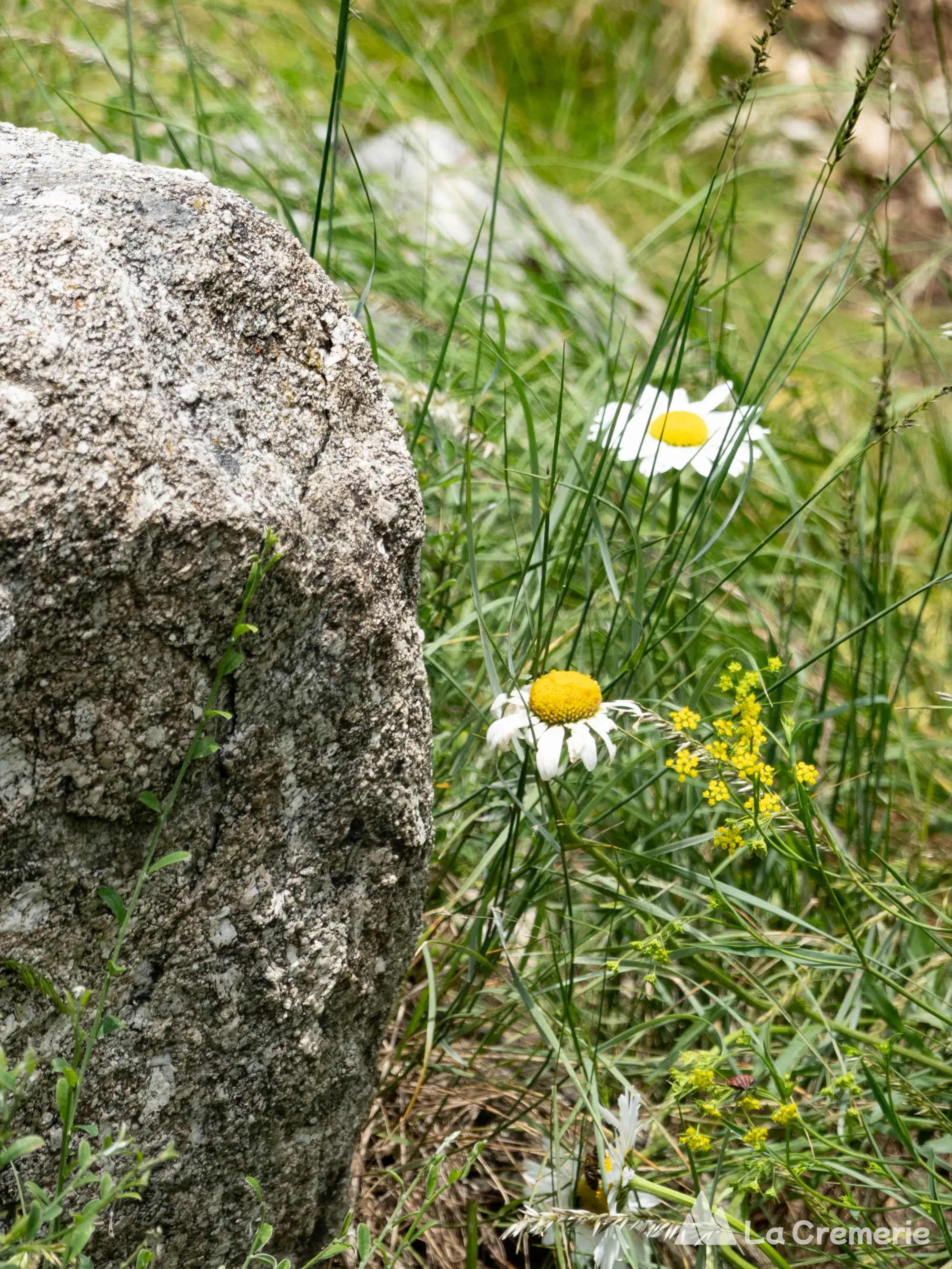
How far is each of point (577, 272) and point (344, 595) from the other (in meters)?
2.05

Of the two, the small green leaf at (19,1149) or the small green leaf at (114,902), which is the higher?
A: the small green leaf at (114,902)

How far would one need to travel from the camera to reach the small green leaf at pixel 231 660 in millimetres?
904

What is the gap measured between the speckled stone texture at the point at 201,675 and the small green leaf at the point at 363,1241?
0.57 feet

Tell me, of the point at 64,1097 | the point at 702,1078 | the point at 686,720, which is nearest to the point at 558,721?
the point at 686,720

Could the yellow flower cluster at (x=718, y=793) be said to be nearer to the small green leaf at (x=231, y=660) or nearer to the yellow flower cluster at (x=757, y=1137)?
the yellow flower cluster at (x=757, y=1137)

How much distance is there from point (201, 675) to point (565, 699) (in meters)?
0.46

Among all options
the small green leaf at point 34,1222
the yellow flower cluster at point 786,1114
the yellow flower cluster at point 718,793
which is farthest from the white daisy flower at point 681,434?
the small green leaf at point 34,1222

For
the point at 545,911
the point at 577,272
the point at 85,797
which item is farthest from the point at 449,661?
the point at 577,272

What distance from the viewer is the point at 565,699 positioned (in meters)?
1.25

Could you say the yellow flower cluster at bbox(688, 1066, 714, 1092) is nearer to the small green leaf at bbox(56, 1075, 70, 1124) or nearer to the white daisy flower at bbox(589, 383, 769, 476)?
the small green leaf at bbox(56, 1075, 70, 1124)

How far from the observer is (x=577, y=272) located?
9.26 feet

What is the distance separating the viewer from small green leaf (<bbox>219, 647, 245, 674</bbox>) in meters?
0.90

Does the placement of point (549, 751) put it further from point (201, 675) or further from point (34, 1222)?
point (34, 1222)

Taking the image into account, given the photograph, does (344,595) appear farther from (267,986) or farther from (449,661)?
(449,661)
